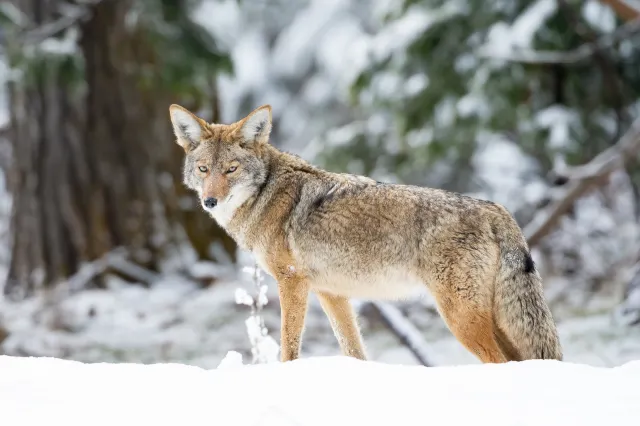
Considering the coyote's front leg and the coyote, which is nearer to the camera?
the coyote

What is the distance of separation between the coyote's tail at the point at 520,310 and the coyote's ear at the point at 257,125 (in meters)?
1.50

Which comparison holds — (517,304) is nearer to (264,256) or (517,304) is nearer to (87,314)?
(264,256)

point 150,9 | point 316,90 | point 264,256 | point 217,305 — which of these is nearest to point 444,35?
point 150,9

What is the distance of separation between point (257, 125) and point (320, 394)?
7.53 feet

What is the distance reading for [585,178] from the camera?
7.88m

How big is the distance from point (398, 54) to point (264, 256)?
185 inches

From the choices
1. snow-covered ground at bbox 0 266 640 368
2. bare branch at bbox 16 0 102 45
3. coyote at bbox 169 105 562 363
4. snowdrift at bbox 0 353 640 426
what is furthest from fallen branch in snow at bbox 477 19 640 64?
snowdrift at bbox 0 353 640 426

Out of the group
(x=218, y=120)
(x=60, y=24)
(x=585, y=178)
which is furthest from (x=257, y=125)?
(x=218, y=120)

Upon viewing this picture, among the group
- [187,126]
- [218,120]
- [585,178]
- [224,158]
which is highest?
[218,120]

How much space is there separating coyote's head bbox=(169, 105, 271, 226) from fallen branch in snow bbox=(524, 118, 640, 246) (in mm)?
3866

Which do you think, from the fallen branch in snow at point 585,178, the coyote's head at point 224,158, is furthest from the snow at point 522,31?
the coyote's head at point 224,158

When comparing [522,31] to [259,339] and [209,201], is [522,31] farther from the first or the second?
[209,201]

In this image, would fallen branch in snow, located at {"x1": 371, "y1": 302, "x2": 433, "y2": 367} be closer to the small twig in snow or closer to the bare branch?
the small twig in snow

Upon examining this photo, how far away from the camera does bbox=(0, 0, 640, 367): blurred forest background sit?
8.45 m
